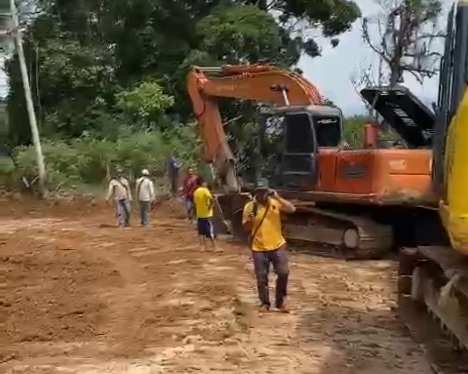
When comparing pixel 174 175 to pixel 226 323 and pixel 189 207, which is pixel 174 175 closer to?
pixel 189 207

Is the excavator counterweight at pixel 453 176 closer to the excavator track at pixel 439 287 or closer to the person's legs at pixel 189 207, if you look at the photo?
the excavator track at pixel 439 287

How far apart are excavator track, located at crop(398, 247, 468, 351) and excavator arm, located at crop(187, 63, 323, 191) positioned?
749cm

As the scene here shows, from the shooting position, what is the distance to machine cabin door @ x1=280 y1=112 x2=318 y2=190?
56.2 ft

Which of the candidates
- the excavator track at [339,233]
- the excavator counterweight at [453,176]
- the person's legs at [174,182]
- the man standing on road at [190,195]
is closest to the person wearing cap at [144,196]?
the man standing on road at [190,195]

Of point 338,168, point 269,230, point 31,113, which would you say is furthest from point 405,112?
point 31,113

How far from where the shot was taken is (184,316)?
11.6 m

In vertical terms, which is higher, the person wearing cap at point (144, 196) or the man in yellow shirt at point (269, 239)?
the man in yellow shirt at point (269, 239)

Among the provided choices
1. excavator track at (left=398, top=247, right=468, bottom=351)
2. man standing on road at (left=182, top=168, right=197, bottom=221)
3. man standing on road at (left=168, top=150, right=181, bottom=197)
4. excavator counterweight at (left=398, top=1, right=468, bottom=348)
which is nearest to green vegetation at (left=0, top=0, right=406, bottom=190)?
man standing on road at (left=168, top=150, right=181, bottom=197)

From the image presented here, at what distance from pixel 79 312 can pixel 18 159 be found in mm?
21694

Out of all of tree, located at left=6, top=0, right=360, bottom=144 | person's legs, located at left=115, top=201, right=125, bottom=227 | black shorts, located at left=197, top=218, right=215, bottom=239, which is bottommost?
person's legs, located at left=115, top=201, right=125, bottom=227

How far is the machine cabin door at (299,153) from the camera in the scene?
56.2 ft

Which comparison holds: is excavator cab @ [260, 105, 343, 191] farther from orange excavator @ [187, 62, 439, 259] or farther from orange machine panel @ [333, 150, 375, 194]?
orange machine panel @ [333, 150, 375, 194]

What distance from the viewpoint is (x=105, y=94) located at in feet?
125

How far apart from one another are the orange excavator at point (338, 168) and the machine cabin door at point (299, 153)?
0.06ft
